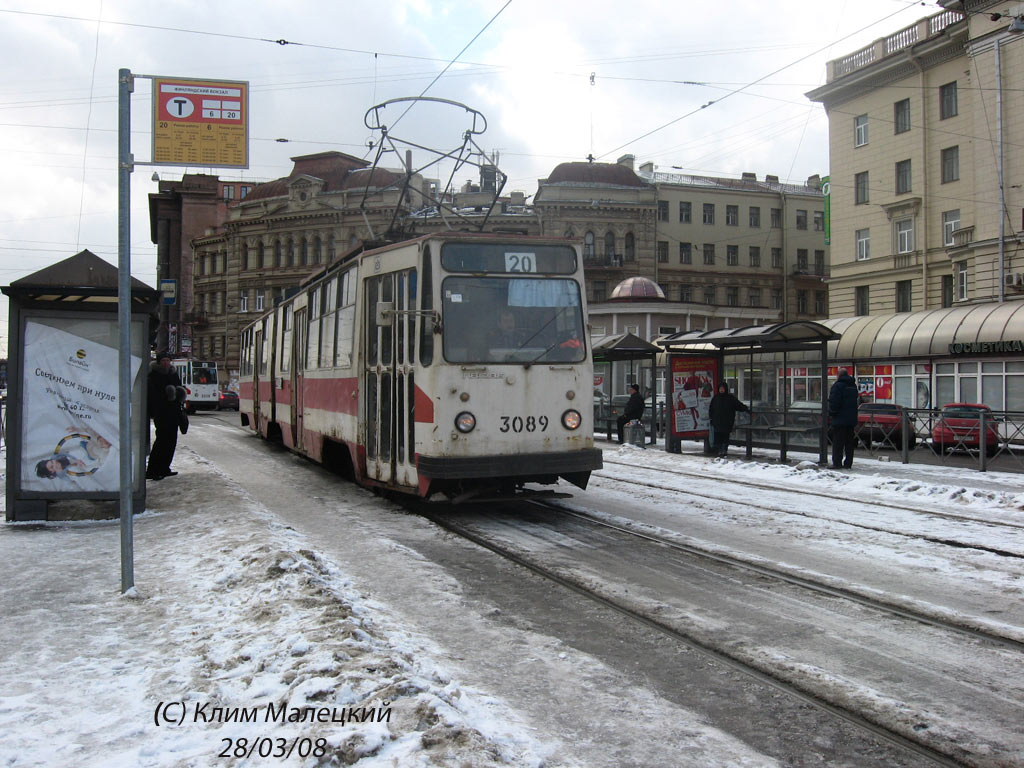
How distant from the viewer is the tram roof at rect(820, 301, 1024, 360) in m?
27.6

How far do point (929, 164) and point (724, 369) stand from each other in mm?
25266

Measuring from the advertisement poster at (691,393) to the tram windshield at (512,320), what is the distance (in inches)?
396

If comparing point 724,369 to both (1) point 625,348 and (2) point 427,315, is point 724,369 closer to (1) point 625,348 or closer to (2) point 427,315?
(1) point 625,348

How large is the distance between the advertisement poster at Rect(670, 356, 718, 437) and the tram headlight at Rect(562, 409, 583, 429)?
10.1m

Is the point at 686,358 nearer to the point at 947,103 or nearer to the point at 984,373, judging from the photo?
the point at 984,373

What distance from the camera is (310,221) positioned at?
66.8 meters

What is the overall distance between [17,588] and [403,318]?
189 inches

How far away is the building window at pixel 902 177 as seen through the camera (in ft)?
137

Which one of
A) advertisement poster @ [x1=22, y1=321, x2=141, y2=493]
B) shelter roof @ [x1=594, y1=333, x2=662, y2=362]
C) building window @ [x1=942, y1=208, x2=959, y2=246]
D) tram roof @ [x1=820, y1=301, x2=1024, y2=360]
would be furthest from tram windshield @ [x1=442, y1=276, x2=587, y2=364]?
building window @ [x1=942, y1=208, x2=959, y2=246]

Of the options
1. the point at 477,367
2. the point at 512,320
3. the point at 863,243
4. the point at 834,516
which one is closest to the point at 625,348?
the point at 834,516

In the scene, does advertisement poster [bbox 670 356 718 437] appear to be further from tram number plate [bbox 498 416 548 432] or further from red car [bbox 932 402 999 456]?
tram number plate [bbox 498 416 548 432]

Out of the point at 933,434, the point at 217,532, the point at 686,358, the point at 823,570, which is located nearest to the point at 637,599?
the point at 823,570

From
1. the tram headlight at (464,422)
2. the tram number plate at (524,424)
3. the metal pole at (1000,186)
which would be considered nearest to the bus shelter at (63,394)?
the tram headlight at (464,422)

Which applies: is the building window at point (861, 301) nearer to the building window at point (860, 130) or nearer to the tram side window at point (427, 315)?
the building window at point (860, 130)
